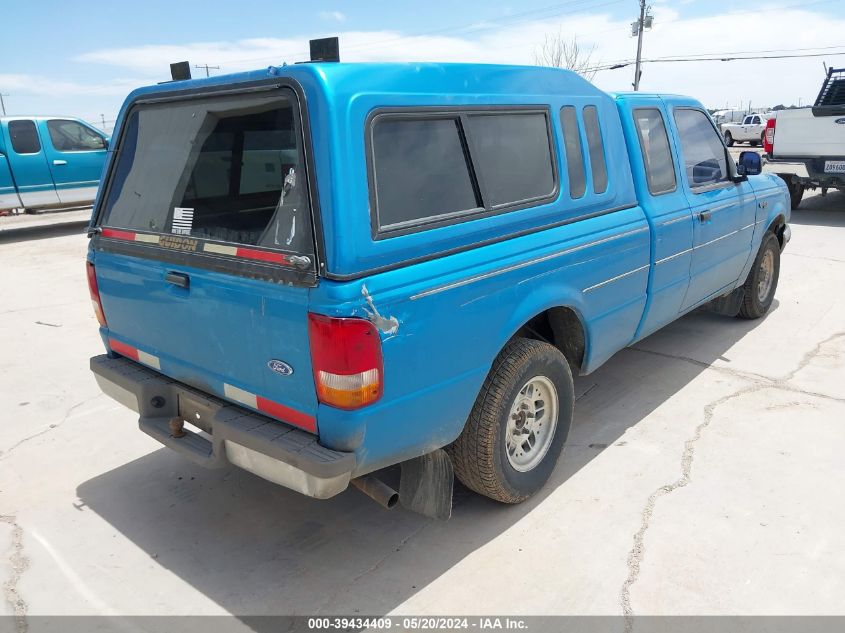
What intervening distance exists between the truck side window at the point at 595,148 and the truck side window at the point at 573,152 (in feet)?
0.33

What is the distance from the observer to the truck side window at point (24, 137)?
11.0m

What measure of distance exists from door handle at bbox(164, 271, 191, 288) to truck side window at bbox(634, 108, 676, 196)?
2759 mm

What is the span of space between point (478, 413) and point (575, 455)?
112 centimetres

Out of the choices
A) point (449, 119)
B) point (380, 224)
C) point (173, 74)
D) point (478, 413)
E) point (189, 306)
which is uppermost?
point (173, 74)

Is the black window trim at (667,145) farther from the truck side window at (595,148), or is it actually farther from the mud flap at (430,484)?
the mud flap at (430,484)

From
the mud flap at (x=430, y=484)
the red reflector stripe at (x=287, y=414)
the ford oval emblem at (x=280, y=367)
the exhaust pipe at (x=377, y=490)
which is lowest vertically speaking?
the mud flap at (x=430, y=484)

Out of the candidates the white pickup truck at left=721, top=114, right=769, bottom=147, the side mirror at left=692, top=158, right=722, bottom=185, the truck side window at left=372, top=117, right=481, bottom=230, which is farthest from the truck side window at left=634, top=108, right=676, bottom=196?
the white pickup truck at left=721, top=114, right=769, bottom=147

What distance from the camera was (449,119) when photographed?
9.13 ft

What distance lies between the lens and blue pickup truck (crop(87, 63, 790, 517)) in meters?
2.37

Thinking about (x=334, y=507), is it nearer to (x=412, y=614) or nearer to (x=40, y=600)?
(x=412, y=614)

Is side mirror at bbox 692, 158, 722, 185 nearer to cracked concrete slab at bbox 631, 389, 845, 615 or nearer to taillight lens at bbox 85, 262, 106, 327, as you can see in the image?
cracked concrete slab at bbox 631, 389, 845, 615

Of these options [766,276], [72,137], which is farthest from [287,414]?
[72,137]

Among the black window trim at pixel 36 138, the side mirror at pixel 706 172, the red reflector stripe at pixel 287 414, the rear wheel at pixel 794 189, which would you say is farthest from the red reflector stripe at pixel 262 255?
the rear wheel at pixel 794 189

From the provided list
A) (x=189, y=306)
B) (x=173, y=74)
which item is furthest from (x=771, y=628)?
(x=173, y=74)
